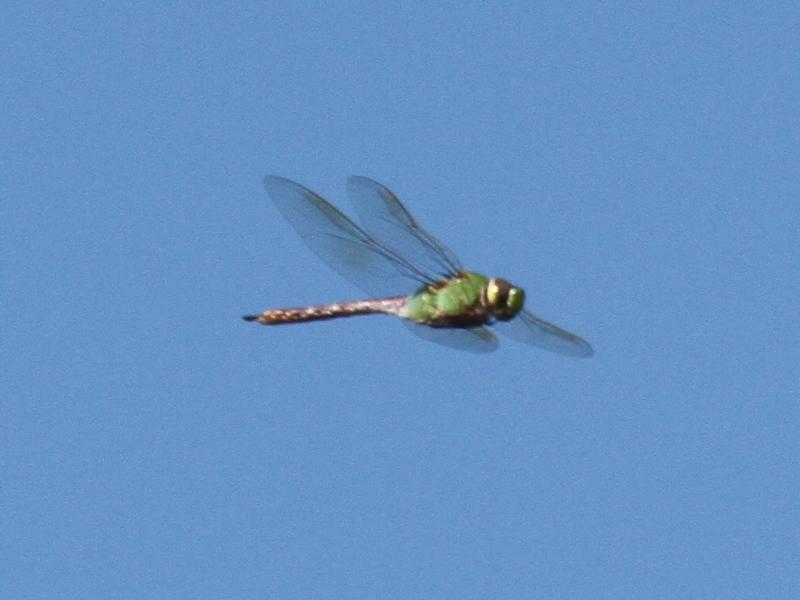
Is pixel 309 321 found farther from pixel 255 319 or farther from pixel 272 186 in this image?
pixel 272 186

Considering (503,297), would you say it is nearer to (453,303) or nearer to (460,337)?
(453,303)

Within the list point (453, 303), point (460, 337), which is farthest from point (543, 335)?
point (453, 303)

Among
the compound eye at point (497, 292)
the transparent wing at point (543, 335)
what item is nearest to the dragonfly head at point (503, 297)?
the compound eye at point (497, 292)

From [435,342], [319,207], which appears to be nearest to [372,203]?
[319,207]

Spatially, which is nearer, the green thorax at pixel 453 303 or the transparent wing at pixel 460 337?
the green thorax at pixel 453 303

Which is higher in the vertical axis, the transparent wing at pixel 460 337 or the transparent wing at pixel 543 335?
the transparent wing at pixel 543 335

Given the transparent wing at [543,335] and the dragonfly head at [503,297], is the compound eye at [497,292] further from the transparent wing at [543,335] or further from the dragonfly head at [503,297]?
the transparent wing at [543,335]

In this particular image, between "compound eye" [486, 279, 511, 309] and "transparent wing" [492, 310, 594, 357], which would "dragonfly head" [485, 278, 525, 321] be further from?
"transparent wing" [492, 310, 594, 357]
